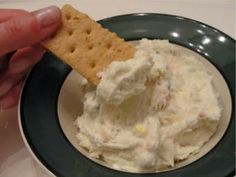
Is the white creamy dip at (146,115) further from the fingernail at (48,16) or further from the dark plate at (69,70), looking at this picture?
the fingernail at (48,16)

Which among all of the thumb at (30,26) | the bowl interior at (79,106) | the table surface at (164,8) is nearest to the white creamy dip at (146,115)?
the bowl interior at (79,106)

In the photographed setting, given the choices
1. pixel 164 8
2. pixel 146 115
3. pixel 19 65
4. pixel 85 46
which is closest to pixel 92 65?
pixel 85 46

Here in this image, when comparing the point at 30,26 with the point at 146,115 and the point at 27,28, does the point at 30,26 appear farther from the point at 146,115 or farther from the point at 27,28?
the point at 146,115

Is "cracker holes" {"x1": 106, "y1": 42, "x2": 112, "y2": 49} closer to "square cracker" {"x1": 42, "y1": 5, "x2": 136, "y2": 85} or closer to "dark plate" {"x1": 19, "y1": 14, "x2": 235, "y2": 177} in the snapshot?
"square cracker" {"x1": 42, "y1": 5, "x2": 136, "y2": 85}

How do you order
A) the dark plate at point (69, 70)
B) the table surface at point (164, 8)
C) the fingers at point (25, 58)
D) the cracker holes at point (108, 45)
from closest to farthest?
1. the dark plate at point (69, 70)
2. the cracker holes at point (108, 45)
3. the fingers at point (25, 58)
4. the table surface at point (164, 8)

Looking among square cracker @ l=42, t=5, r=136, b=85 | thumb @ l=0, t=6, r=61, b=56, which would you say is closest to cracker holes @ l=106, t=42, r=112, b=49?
square cracker @ l=42, t=5, r=136, b=85

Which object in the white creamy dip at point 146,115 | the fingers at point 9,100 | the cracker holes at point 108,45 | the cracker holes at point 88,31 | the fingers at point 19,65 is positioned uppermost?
the cracker holes at point 88,31
